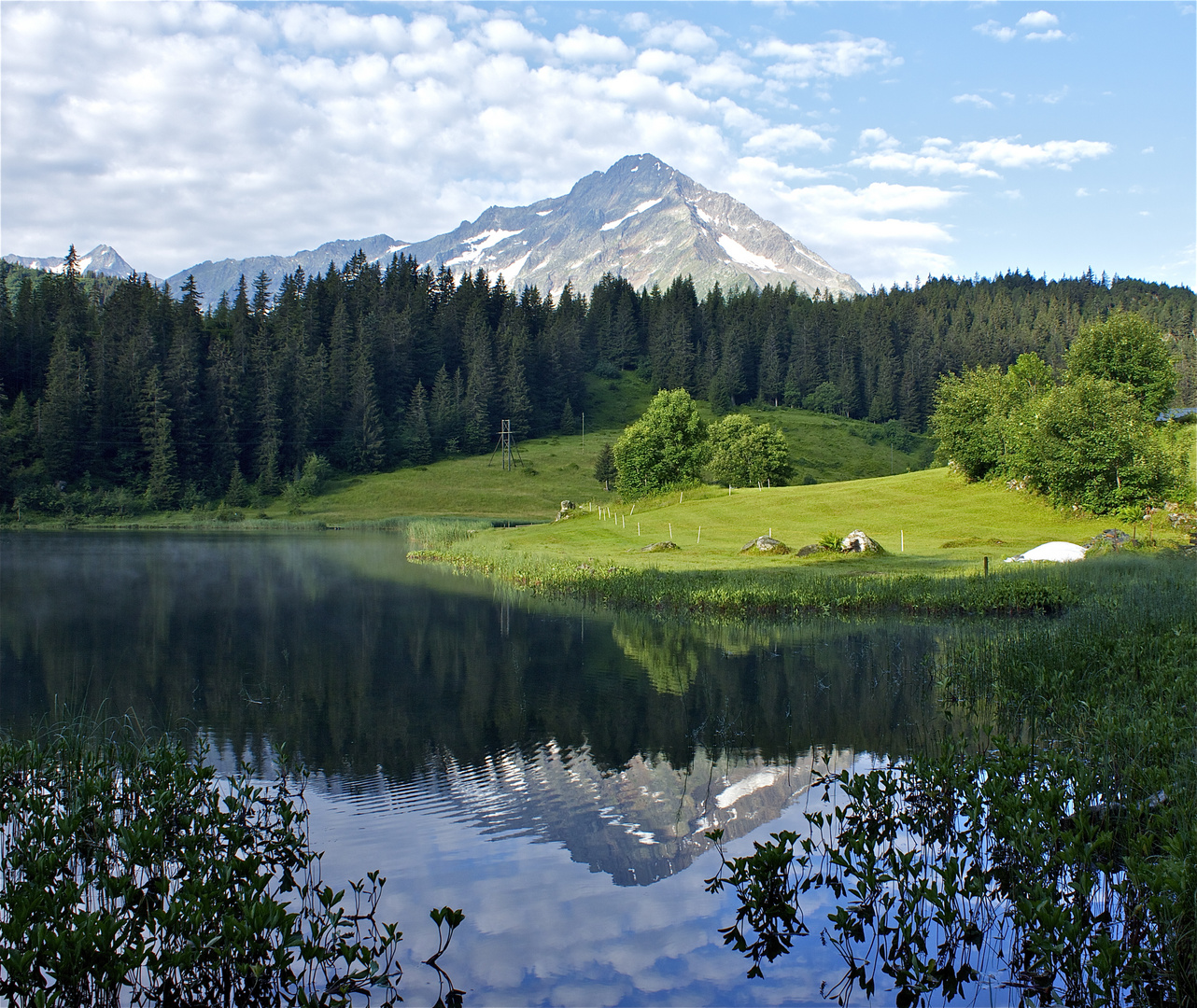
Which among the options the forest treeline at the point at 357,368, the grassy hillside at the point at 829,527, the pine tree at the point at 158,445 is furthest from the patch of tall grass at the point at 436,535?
the forest treeline at the point at 357,368

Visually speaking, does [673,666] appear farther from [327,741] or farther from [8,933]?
[8,933]

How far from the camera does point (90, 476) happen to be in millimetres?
108188

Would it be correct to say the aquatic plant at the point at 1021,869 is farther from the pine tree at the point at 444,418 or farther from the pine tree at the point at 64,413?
the pine tree at the point at 444,418

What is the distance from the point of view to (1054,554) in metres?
40.1

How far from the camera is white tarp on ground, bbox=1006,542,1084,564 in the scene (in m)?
39.2

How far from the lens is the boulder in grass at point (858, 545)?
45000mm

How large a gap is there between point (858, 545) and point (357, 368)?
111 m

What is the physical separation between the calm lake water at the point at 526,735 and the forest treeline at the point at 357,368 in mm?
80923

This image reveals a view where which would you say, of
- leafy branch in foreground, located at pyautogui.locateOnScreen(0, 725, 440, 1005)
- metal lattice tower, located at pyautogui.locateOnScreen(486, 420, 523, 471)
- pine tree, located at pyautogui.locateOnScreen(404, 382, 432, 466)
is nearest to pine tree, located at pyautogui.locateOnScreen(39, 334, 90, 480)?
pine tree, located at pyautogui.locateOnScreen(404, 382, 432, 466)

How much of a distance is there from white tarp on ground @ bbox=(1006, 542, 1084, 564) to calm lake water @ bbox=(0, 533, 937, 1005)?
14460mm

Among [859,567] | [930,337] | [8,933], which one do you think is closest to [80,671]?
[8,933]

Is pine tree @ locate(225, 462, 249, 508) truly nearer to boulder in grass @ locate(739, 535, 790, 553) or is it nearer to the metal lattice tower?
the metal lattice tower

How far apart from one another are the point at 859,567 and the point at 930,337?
541 feet

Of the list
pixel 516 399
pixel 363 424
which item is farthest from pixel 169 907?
pixel 516 399
